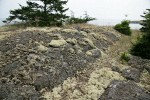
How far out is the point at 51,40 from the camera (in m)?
15.1

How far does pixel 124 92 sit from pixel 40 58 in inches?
162

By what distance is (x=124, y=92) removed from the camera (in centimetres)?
1229

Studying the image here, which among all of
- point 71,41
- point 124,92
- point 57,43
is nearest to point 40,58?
point 57,43

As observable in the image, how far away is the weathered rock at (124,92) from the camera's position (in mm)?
11992

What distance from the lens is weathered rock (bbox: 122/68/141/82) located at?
13938 mm

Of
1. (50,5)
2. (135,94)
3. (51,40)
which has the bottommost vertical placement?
(135,94)

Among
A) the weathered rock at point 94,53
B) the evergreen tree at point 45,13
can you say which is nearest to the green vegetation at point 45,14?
the evergreen tree at point 45,13

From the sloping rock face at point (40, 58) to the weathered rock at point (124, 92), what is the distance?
198 centimetres

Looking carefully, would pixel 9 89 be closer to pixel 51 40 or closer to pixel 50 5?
pixel 51 40

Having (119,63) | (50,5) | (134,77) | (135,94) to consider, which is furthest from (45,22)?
(135,94)

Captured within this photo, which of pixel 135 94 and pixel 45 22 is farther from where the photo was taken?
pixel 45 22

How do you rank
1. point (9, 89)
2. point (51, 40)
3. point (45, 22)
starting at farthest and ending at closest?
point (45, 22), point (51, 40), point (9, 89)

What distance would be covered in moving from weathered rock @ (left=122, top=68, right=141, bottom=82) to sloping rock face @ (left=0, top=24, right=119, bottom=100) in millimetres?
1878

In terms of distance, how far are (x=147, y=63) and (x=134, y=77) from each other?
6.83 ft
